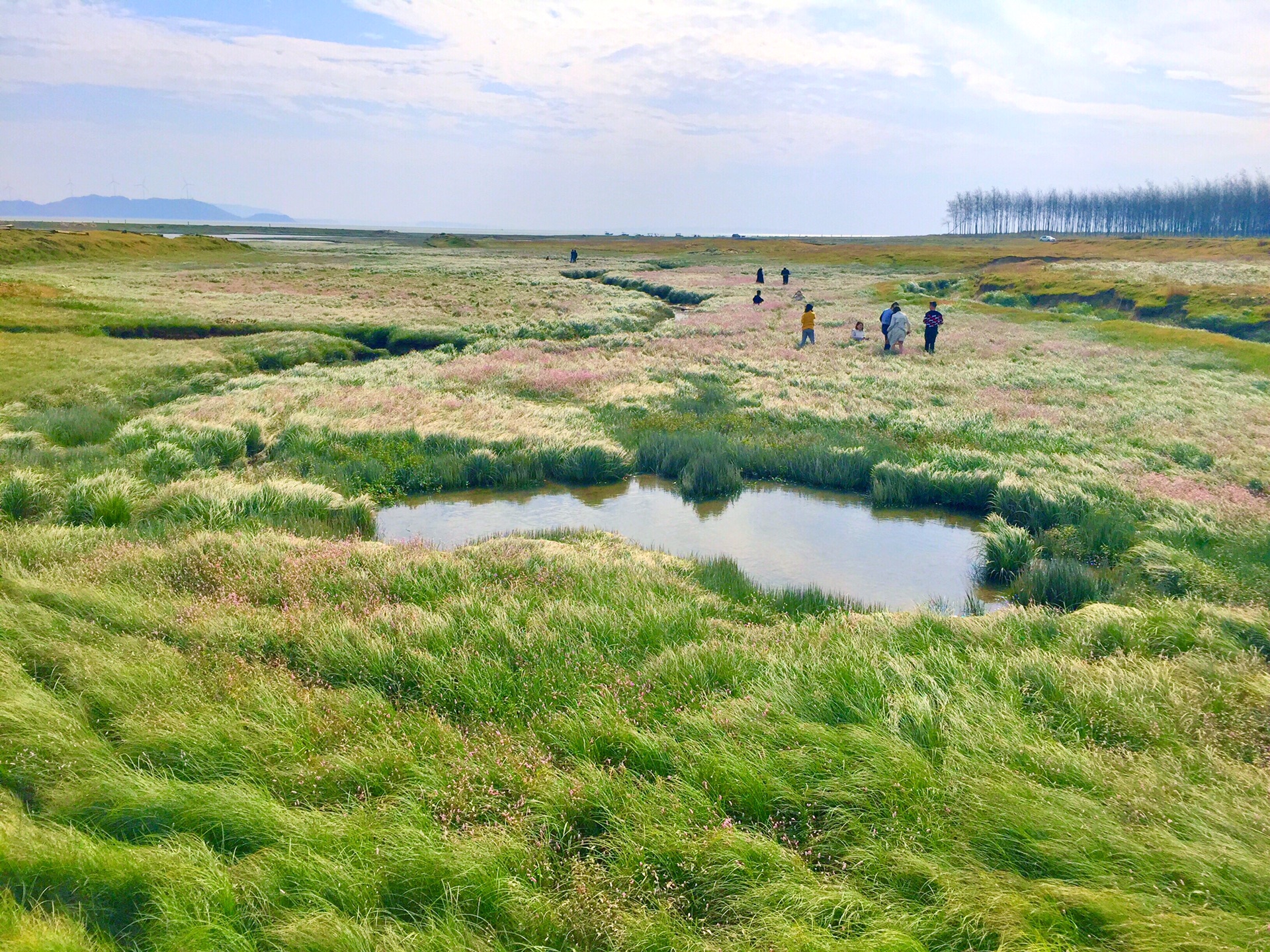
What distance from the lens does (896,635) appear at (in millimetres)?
7746

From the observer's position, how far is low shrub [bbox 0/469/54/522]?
12.0m

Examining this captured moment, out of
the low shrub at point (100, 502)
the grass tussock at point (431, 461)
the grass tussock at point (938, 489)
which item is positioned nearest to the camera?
the low shrub at point (100, 502)

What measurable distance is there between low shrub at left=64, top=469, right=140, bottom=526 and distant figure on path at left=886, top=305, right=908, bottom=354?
28687mm

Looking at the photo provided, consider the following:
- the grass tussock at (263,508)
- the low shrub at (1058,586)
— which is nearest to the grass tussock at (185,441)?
the grass tussock at (263,508)

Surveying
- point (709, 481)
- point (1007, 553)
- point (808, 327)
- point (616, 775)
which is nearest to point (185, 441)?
point (709, 481)

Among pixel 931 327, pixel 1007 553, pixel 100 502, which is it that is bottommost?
pixel 1007 553

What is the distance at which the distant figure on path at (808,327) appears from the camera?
33.5 metres

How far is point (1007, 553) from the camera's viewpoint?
1168 centimetres

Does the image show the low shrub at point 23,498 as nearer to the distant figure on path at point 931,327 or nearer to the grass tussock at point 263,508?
the grass tussock at point 263,508

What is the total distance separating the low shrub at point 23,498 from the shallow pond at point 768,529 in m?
5.31

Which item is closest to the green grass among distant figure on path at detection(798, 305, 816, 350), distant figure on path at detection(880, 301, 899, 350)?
distant figure on path at detection(880, 301, 899, 350)

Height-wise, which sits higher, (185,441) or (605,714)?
(185,441)

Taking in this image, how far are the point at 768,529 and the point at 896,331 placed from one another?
21.7 metres

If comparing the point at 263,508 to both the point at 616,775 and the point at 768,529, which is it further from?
the point at 616,775
